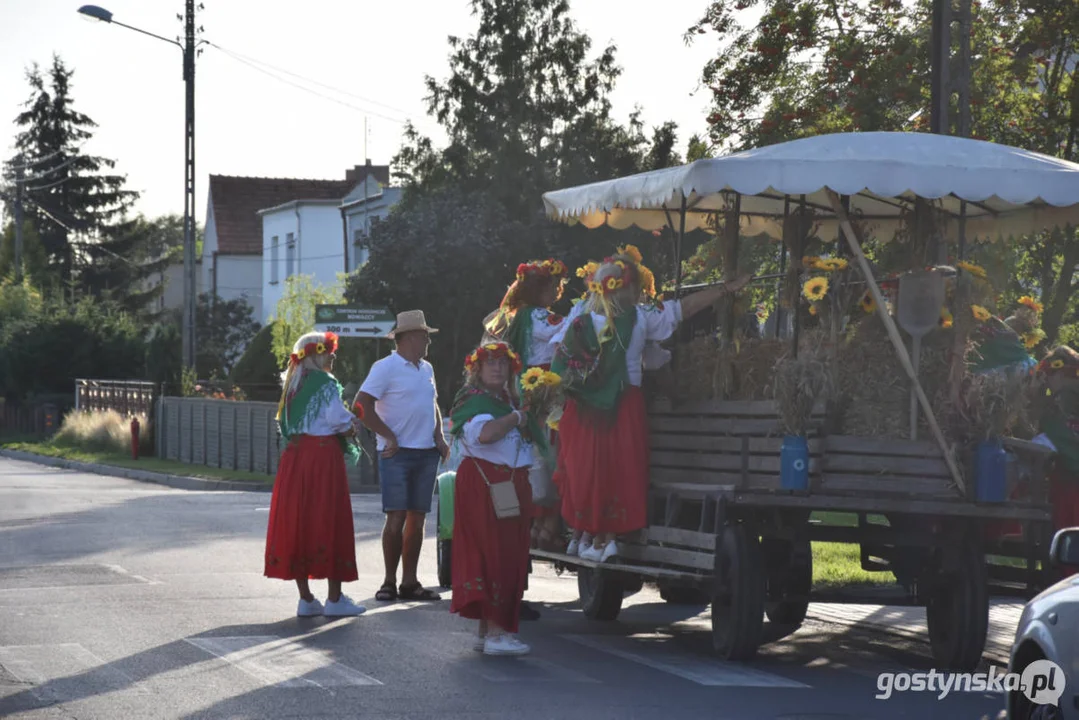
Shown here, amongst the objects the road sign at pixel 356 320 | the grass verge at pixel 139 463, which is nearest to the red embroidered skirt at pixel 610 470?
the road sign at pixel 356 320

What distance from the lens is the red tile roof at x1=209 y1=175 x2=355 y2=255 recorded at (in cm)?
7269

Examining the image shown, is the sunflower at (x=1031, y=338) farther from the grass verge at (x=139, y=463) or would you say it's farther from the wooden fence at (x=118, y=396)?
the wooden fence at (x=118, y=396)

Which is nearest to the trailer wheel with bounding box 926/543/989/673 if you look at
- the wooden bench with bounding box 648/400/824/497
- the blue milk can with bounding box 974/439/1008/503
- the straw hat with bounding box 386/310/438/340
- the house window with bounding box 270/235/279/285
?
the blue milk can with bounding box 974/439/1008/503

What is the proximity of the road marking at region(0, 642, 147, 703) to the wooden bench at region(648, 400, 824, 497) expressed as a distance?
350 cm

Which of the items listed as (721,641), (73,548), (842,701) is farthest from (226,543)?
(842,701)

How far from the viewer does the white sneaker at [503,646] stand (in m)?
10.0

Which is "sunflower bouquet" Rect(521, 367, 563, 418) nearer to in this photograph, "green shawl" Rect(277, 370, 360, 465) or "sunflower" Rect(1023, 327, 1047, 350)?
"green shawl" Rect(277, 370, 360, 465)

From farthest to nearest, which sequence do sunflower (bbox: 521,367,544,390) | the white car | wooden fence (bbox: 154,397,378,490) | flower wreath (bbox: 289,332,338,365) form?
wooden fence (bbox: 154,397,378,490) → flower wreath (bbox: 289,332,338,365) → sunflower (bbox: 521,367,544,390) → the white car

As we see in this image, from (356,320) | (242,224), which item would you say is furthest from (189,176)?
(242,224)

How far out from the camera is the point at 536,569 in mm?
16469

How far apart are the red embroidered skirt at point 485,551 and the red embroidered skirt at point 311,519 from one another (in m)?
1.76

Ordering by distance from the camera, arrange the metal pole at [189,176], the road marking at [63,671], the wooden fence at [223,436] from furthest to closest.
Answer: the metal pole at [189,176] < the wooden fence at [223,436] < the road marking at [63,671]

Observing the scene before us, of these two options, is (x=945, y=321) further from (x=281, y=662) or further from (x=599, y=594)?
(x=281, y=662)

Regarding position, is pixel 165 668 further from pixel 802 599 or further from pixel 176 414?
pixel 176 414
